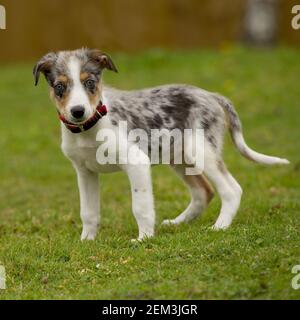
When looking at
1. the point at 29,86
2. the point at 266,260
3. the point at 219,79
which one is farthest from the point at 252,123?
the point at 266,260

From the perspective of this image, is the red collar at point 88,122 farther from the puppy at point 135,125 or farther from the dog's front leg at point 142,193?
the dog's front leg at point 142,193

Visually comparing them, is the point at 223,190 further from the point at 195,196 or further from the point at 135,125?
the point at 135,125

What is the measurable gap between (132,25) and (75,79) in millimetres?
13327

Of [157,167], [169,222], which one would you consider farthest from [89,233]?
[157,167]

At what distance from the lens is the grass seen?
19.9 ft

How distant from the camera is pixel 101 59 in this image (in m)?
7.33

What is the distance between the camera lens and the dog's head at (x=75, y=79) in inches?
272

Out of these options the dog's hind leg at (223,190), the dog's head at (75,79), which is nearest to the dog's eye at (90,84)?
the dog's head at (75,79)

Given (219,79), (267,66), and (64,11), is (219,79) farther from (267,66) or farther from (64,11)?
(64,11)

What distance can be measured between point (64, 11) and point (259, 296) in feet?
50.5

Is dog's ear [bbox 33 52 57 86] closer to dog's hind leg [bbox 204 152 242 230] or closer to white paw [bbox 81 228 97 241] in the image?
white paw [bbox 81 228 97 241]

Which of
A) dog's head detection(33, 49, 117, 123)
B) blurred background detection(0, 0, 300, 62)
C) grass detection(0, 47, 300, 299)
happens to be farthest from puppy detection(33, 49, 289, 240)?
blurred background detection(0, 0, 300, 62)

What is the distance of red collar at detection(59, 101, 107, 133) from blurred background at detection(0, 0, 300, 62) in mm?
12738

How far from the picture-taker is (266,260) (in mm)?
6207
